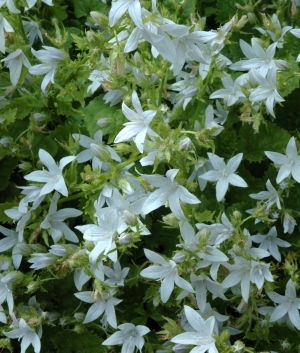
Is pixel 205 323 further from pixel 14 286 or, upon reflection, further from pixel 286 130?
pixel 286 130

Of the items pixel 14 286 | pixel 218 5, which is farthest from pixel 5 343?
pixel 218 5

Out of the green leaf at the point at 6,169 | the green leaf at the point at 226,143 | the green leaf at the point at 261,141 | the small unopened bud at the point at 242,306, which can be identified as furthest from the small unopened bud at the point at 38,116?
the small unopened bud at the point at 242,306

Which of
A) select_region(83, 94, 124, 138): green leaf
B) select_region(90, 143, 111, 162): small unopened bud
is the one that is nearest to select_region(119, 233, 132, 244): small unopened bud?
select_region(90, 143, 111, 162): small unopened bud

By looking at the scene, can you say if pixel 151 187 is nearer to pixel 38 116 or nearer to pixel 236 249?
pixel 236 249

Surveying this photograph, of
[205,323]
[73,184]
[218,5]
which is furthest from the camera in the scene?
[218,5]

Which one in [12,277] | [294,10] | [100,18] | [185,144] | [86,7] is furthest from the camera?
[86,7]

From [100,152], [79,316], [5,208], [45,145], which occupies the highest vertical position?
[100,152]

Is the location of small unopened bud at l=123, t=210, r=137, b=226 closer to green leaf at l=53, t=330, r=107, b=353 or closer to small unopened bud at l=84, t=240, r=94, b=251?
small unopened bud at l=84, t=240, r=94, b=251

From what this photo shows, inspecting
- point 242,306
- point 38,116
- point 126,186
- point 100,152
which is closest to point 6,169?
point 38,116
